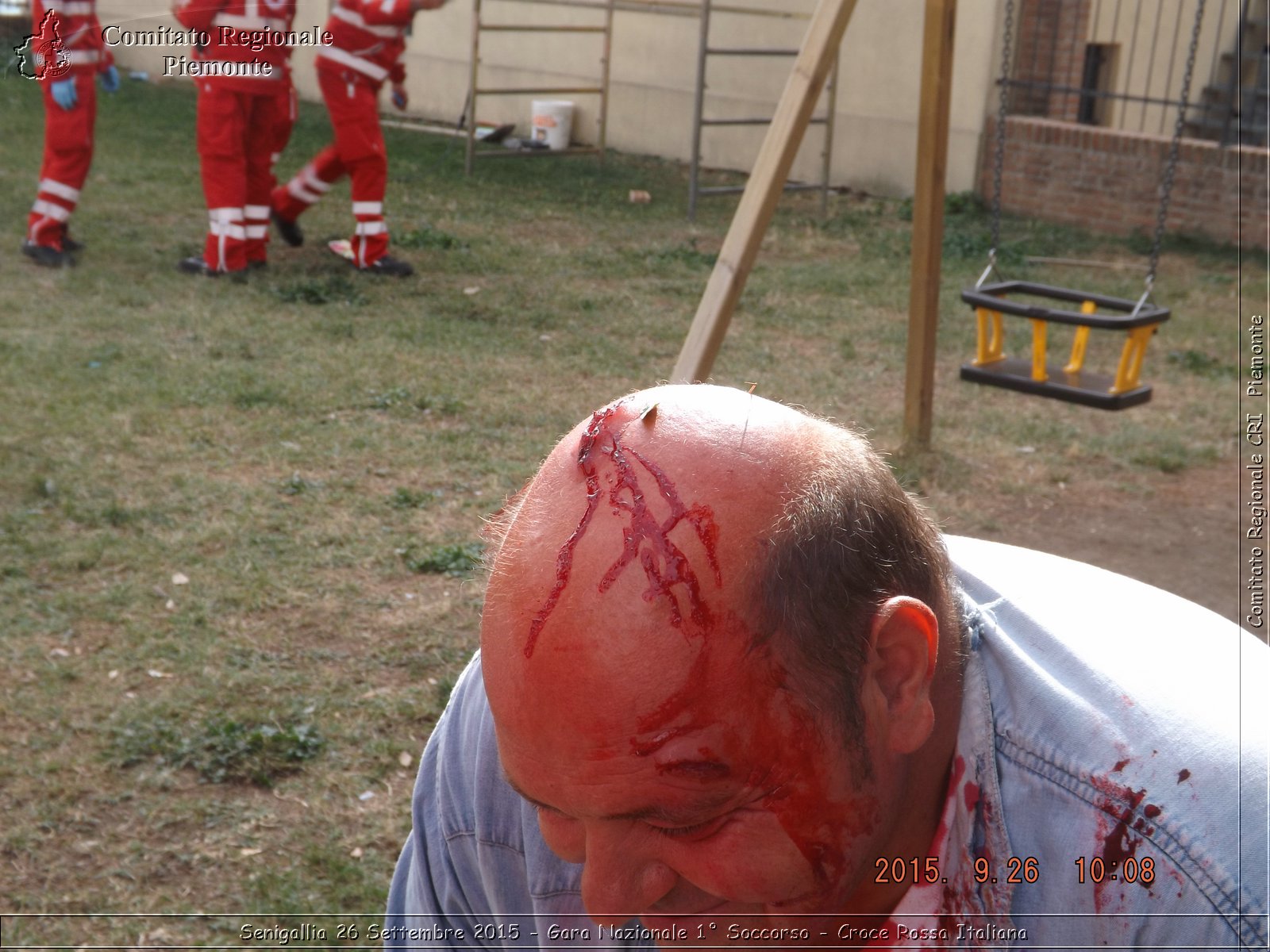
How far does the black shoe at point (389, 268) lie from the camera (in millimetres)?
8266

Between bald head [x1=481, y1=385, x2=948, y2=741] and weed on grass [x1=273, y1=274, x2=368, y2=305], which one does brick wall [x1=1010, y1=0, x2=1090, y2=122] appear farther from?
bald head [x1=481, y1=385, x2=948, y2=741]

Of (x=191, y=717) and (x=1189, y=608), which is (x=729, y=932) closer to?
(x=1189, y=608)

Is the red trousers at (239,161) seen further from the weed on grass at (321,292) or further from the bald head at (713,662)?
the bald head at (713,662)

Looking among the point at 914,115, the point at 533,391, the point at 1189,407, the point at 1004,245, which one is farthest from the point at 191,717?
the point at 914,115

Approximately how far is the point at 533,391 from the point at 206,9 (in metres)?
3.09

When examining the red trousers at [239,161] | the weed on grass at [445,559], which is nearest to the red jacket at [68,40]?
the red trousers at [239,161]

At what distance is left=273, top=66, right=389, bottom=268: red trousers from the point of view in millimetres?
7922

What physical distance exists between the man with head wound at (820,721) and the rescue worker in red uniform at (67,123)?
6.81 meters

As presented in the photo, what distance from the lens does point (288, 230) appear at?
8.75m

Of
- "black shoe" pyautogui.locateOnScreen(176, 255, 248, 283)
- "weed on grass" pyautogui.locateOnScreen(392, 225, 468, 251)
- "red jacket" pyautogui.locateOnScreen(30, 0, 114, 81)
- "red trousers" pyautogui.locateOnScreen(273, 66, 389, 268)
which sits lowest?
"black shoe" pyautogui.locateOnScreen(176, 255, 248, 283)

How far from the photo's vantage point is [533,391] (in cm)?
622

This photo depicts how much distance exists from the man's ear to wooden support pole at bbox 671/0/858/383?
2.78 m

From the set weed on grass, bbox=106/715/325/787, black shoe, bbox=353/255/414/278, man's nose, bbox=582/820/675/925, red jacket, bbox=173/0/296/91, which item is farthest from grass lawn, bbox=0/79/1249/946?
man's nose, bbox=582/820/675/925

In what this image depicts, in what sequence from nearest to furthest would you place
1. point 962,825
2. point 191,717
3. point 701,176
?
point 962,825 < point 191,717 < point 701,176
